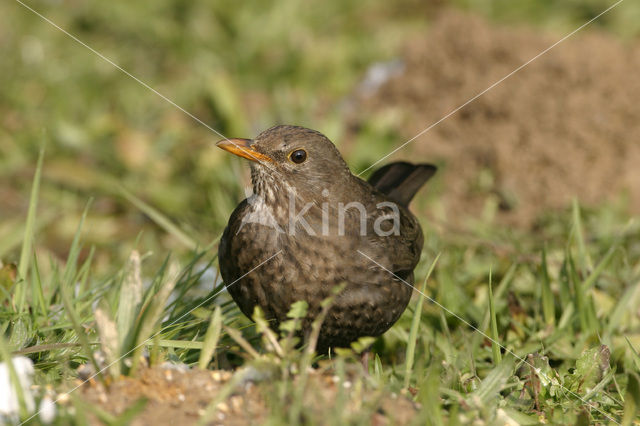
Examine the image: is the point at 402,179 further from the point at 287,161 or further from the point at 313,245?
the point at 313,245

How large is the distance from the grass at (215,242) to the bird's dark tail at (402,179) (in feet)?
1.29

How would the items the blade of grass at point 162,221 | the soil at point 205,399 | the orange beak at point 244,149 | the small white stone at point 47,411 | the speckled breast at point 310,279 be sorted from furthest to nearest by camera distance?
the blade of grass at point 162,221, the orange beak at point 244,149, the speckled breast at point 310,279, the soil at point 205,399, the small white stone at point 47,411

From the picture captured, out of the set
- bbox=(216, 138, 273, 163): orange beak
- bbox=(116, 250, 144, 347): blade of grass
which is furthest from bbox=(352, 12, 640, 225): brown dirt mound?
bbox=(116, 250, 144, 347): blade of grass

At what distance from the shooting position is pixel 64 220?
5348mm

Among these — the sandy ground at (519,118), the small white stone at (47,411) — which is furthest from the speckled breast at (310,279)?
the sandy ground at (519,118)

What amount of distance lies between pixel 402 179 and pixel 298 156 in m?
1.08

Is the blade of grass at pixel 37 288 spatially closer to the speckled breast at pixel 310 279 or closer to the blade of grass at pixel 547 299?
the speckled breast at pixel 310 279

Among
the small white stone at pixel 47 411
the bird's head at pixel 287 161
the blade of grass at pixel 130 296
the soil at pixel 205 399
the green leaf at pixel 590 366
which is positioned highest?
the bird's head at pixel 287 161

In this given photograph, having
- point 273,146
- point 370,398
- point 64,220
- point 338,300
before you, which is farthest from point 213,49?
point 370,398

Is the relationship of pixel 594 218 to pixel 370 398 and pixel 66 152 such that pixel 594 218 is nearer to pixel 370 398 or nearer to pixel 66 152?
pixel 370 398

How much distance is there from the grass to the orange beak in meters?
0.53

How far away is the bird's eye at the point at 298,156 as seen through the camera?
331 centimetres

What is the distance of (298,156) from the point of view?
130 inches

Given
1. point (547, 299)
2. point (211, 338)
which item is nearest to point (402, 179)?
point (547, 299)
